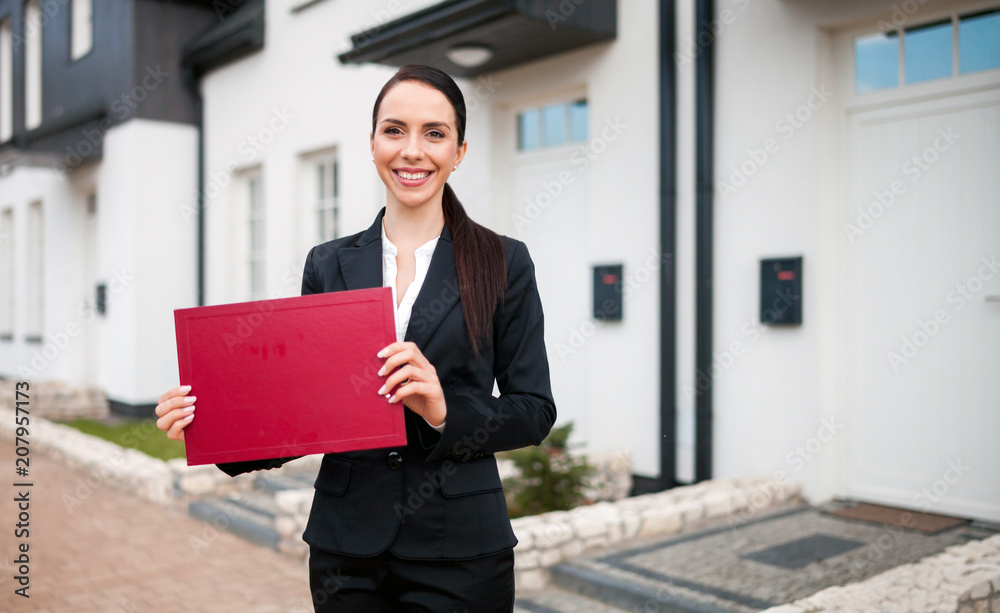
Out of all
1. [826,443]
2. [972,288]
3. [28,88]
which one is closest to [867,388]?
[826,443]

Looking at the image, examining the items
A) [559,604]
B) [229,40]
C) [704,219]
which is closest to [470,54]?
[704,219]

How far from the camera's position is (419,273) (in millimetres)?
1740

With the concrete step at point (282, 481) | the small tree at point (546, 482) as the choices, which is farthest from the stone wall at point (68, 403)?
the small tree at point (546, 482)

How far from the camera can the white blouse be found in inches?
66.9

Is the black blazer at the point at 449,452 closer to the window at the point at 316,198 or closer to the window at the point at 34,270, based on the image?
the window at the point at 316,198

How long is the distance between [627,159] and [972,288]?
2.34 metres

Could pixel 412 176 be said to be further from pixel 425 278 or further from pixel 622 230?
pixel 622 230

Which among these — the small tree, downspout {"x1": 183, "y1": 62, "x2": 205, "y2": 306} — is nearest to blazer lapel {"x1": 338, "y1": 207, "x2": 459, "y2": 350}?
the small tree

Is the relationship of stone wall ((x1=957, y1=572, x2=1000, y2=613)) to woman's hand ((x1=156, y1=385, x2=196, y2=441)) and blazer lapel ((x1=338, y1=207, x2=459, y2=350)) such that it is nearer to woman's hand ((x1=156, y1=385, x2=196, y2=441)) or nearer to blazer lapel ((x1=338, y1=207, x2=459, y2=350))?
blazer lapel ((x1=338, y1=207, x2=459, y2=350))

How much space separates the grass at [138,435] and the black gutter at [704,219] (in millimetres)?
4983

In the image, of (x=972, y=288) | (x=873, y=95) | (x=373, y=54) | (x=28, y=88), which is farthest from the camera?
(x=28, y=88)

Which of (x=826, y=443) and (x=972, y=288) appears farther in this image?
(x=826, y=443)

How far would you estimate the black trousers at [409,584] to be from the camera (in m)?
1.57

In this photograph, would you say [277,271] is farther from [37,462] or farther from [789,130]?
[789,130]
